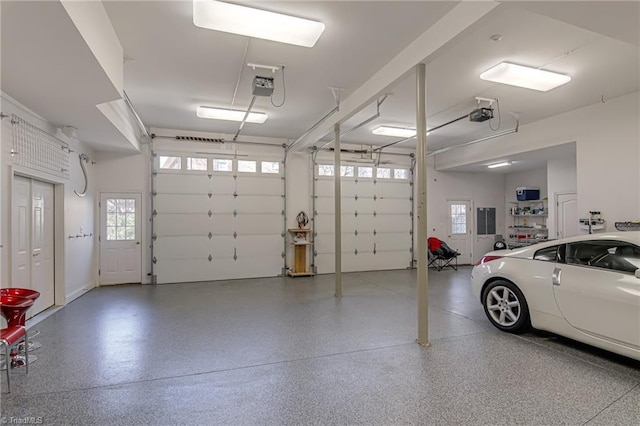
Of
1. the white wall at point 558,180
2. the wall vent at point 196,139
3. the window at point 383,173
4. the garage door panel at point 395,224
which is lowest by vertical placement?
the garage door panel at point 395,224

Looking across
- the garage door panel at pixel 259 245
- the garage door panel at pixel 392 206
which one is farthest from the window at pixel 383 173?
the garage door panel at pixel 259 245

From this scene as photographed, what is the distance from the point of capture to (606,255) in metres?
3.12

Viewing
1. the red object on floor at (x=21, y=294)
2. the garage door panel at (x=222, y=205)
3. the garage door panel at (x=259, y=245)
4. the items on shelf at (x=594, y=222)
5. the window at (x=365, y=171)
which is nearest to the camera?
the red object on floor at (x=21, y=294)

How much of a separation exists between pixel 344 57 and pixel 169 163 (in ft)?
16.8

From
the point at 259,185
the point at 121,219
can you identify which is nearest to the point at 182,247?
the point at 121,219

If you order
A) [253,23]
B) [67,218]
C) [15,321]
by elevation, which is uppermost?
[253,23]

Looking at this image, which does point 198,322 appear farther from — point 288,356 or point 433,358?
point 433,358

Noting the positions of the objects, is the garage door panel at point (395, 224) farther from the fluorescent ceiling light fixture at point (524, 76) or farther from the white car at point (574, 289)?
the fluorescent ceiling light fixture at point (524, 76)

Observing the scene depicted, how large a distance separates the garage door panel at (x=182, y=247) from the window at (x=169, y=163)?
1.60m

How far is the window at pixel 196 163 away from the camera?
25.2 ft

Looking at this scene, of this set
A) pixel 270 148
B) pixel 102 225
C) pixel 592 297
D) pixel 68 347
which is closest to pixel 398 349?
pixel 592 297

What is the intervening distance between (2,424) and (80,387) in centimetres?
54

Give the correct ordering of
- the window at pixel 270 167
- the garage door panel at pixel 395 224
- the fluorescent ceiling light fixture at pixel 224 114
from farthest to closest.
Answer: the garage door panel at pixel 395 224 → the window at pixel 270 167 → the fluorescent ceiling light fixture at pixel 224 114

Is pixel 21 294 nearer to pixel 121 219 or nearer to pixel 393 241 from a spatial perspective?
pixel 121 219
